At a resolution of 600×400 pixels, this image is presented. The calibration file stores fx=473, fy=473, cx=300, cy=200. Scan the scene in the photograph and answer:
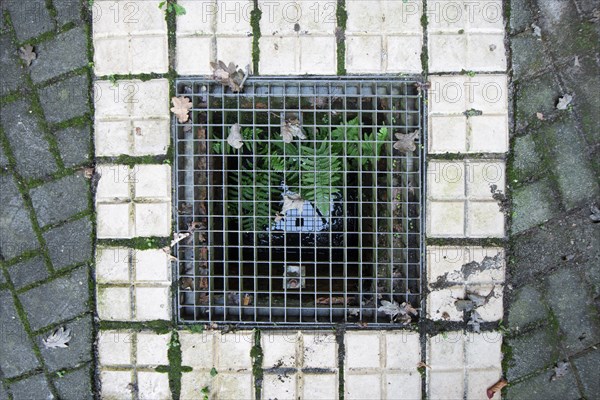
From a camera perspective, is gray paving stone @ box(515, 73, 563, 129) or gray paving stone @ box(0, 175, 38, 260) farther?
gray paving stone @ box(0, 175, 38, 260)

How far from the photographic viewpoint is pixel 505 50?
11.7 ft

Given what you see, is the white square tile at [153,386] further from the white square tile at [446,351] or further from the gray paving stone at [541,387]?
the gray paving stone at [541,387]

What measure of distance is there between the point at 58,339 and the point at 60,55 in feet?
7.20

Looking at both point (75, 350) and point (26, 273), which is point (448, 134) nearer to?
point (75, 350)

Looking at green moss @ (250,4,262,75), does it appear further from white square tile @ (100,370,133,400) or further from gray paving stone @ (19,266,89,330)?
white square tile @ (100,370,133,400)

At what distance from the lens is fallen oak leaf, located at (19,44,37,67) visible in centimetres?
363

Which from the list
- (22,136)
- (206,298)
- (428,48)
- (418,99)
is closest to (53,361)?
(206,298)

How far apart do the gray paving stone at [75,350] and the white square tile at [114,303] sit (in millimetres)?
140

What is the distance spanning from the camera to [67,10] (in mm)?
3639

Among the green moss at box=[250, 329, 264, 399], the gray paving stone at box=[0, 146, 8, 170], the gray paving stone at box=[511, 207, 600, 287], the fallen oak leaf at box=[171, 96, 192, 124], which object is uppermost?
the fallen oak leaf at box=[171, 96, 192, 124]

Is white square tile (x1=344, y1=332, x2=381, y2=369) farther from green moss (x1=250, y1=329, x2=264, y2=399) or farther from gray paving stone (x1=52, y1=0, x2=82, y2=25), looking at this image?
gray paving stone (x1=52, y1=0, x2=82, y2=25)

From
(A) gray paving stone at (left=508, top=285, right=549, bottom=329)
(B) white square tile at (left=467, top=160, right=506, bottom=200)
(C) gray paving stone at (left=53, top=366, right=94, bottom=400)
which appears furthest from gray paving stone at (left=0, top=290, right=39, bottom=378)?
(A) gray paving stone at (left=508, top=285, right=549, bottom=329)

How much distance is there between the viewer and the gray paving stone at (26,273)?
3.69 metres

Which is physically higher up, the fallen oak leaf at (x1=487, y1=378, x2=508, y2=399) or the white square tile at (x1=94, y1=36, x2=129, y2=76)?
the white square tile at (x1=94, y1=36, x2=129, y2=76)
